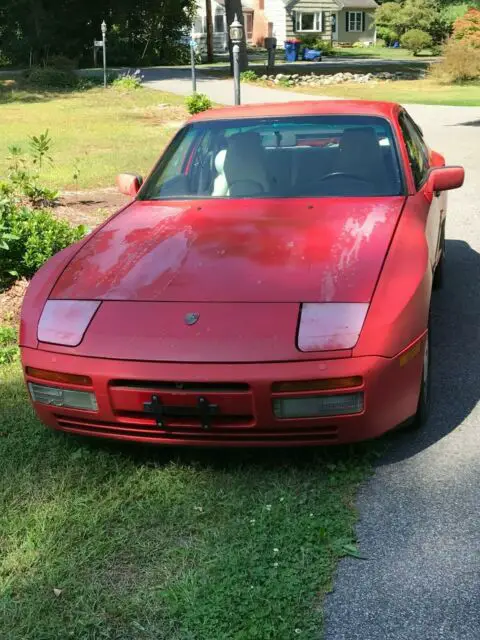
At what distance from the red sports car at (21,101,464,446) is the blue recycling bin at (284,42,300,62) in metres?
41.0

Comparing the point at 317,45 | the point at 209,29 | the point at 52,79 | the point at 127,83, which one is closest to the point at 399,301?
the point at 127,83

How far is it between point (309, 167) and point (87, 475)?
222cm

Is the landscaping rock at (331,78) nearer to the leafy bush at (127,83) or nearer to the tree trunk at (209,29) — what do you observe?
the leafy bush at (127,83)

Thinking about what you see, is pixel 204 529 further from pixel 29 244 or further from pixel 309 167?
pixel 29 244

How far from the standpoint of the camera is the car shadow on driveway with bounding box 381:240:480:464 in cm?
356

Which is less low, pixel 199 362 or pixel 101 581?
pixel 199 362

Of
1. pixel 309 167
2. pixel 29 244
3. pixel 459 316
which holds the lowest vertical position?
pixel 459 316

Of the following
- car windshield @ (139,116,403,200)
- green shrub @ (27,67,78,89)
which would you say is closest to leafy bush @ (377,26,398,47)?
green shrub @ (27,67,78,89)

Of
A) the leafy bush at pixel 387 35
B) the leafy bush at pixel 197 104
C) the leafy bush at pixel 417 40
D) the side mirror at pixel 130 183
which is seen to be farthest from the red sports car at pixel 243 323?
the leafy bush at pixel 387 35

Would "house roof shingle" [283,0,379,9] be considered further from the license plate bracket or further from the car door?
the license plate bracket

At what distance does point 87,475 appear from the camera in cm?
329

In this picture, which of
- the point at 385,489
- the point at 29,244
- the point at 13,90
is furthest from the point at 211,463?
the point at 13,90

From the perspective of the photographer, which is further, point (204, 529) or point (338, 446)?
point (338, 446)

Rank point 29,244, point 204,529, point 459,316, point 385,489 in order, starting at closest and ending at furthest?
point 204,529 → point 385,489 → point 459,316 → point 29,244
